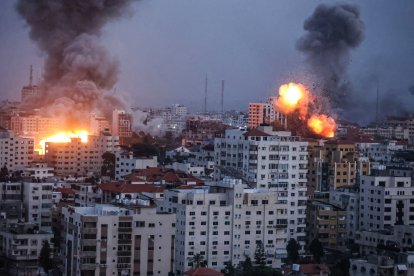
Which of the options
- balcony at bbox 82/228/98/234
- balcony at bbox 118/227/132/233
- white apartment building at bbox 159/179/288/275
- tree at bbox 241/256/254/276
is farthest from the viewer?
white apartment building at bbox 159/179/288/275

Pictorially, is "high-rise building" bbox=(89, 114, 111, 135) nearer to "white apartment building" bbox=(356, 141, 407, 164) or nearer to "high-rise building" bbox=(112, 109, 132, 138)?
"high-rise building" bbox=(112, 109, 132, 138)

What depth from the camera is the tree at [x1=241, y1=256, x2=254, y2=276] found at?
1198 cm

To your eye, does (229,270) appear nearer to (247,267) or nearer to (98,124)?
(247,267)

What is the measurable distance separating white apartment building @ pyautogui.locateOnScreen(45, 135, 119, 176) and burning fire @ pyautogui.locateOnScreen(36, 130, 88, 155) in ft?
1.02

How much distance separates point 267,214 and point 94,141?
33.8 feet

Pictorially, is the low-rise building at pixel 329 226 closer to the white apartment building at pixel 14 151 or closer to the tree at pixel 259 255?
the tree at pixel 259 255

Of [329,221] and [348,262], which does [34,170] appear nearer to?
[329,221]

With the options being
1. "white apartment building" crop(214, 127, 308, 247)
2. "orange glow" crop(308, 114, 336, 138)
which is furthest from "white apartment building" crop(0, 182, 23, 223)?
"orange glow" crop(308, 114, 336, 138)

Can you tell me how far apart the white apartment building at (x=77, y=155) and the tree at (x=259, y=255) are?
9174 millimetres

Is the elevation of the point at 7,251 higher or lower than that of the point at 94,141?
lower

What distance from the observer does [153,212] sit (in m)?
12.0

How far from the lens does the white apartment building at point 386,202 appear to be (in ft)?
48.4

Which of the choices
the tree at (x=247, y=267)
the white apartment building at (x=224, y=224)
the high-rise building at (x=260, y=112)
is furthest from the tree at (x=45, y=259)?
the high-rise building at (x=260, y=112)

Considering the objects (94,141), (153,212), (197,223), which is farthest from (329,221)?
(94,141)
